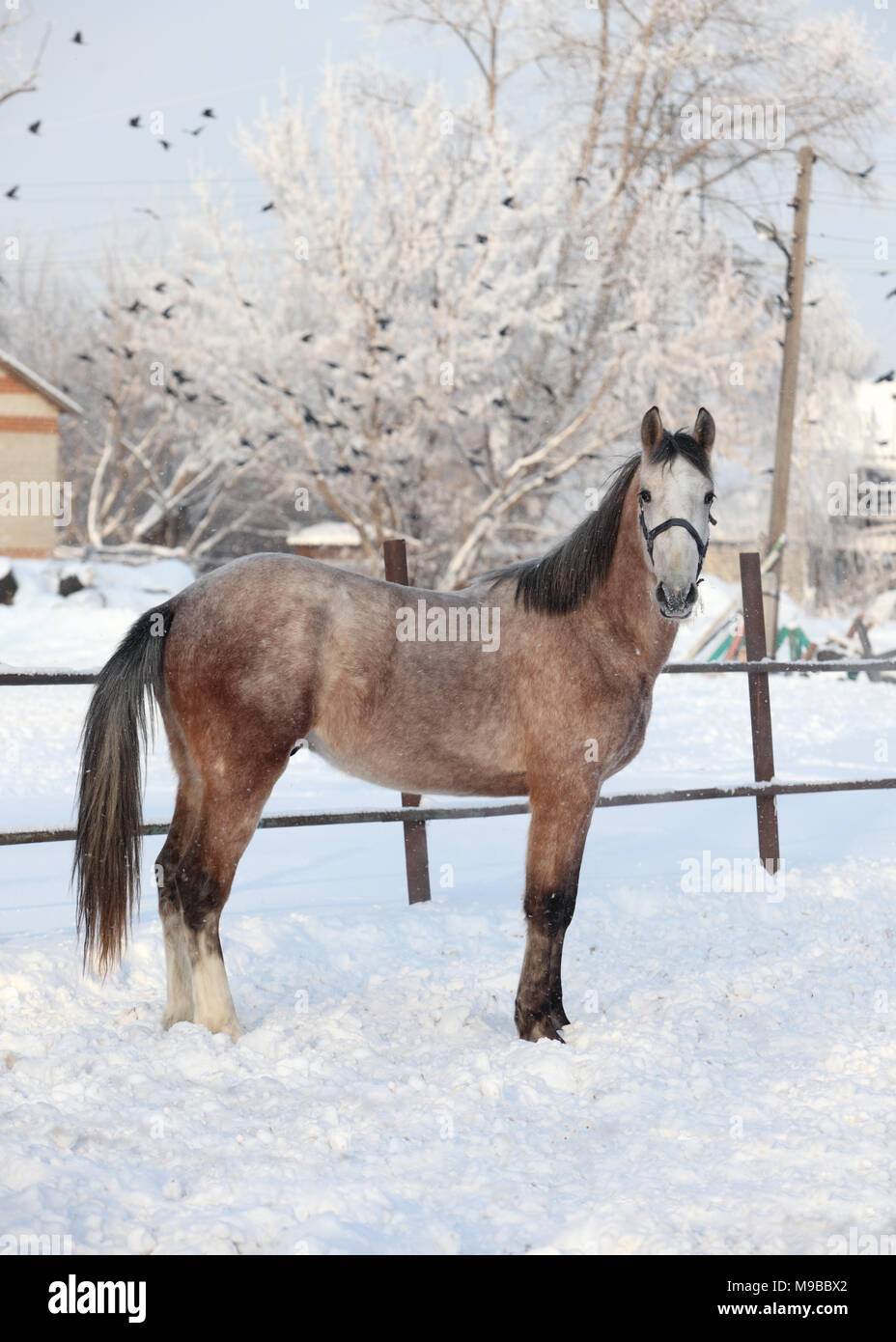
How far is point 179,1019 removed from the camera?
3850 mm

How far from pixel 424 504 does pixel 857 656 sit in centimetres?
888

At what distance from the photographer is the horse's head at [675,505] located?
354cm

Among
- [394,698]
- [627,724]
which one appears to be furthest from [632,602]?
[394,698]

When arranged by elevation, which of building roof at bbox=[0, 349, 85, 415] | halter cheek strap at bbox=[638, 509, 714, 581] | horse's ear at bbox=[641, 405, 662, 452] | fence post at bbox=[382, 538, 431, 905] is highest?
building roof at bbox=[0, 349, 85, 415]

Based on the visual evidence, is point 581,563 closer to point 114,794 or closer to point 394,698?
point 394,698

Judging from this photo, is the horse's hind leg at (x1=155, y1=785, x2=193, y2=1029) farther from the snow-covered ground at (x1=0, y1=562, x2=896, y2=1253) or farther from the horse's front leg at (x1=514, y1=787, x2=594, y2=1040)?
the horse's front leg at (x1=514, y1=787, x2=594, y2=1040)

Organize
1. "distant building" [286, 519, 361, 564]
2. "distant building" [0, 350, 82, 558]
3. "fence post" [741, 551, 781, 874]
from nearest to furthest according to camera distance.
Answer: "fence post" [741, 551, 781, 874]
"distant building" [0, 350, 82, 558]
"distant building" [286, 519, 361, 564]

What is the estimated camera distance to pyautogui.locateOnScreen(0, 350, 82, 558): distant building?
22.3 metres

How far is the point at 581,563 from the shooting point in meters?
4.08

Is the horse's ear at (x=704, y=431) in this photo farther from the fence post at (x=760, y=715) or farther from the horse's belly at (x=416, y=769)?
the fence post at (x=760, y=715)

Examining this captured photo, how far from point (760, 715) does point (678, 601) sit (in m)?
3.31

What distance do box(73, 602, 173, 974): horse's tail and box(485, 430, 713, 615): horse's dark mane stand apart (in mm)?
1293

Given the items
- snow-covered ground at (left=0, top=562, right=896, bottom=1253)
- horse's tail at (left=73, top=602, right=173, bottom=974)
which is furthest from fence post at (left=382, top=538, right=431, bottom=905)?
horse's tail at (left=73, top=602, right=173, bottom=974)
